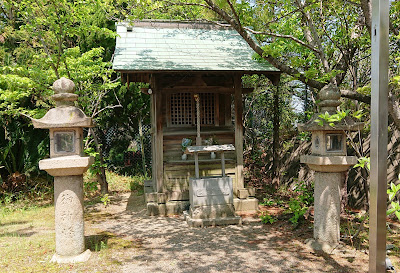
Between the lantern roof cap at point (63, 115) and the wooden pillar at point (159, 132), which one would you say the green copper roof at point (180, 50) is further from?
the lantern roof cap at point (63, 115)

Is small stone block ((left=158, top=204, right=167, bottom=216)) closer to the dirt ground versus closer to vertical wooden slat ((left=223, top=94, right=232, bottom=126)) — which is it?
the dirt ground

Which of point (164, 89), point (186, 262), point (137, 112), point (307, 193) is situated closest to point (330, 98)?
point (307, 193)

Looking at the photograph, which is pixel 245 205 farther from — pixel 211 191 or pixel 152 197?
pixel 152 197

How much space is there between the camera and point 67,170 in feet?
15.8

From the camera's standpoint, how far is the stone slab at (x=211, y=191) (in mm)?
7203

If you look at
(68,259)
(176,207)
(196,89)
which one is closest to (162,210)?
(176,207)

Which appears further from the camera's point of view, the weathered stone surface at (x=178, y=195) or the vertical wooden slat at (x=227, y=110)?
the vertical wooden slat at (x=227, y=110)

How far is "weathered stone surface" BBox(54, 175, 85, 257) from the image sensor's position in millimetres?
4840

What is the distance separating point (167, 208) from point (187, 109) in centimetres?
272

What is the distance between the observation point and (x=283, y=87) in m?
12.7

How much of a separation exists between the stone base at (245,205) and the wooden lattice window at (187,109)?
90.6 inches

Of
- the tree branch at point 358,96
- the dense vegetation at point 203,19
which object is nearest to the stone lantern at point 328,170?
the dense vegetation at point 203,19

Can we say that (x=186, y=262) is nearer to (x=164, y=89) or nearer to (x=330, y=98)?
(x=330, y=98)

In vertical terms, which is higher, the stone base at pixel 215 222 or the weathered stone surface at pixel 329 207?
the weathered stone surface at pixel 329 207
